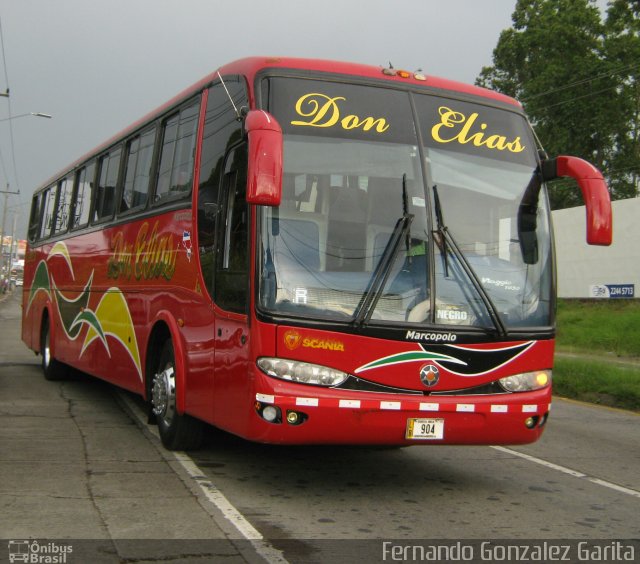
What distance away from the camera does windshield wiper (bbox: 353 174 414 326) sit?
6566 millimetres

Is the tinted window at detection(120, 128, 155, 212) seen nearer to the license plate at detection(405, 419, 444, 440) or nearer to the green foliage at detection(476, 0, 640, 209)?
the license plate at detection(405, 419, 444, 440)

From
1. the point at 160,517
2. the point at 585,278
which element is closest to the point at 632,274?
the point at 585,278

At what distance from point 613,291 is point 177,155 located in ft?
74.1

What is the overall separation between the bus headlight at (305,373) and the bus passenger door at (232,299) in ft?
0.99

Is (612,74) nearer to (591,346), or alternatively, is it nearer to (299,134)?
(591,346)

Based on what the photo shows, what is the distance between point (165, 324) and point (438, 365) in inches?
128

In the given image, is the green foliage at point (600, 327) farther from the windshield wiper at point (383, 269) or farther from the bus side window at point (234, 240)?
the bus side window at point (234, 240)

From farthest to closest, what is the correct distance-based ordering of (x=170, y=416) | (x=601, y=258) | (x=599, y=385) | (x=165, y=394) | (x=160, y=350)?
(x=601, y=258) < (x=599, y=385) < (x=160, y=350) < (x=165, y=394) < (x=170, y=416)

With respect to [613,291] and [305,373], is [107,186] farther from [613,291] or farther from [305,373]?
[613,291]

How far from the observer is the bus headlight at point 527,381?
6.96 m

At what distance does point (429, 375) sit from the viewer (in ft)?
21.9

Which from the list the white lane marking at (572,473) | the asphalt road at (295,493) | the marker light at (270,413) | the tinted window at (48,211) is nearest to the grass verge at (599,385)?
the asphalt road at (295,493)

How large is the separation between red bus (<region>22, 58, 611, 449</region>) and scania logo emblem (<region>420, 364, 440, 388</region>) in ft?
0.06

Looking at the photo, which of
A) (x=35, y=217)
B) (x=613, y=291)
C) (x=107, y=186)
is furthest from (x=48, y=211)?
(x=613, y=291)
